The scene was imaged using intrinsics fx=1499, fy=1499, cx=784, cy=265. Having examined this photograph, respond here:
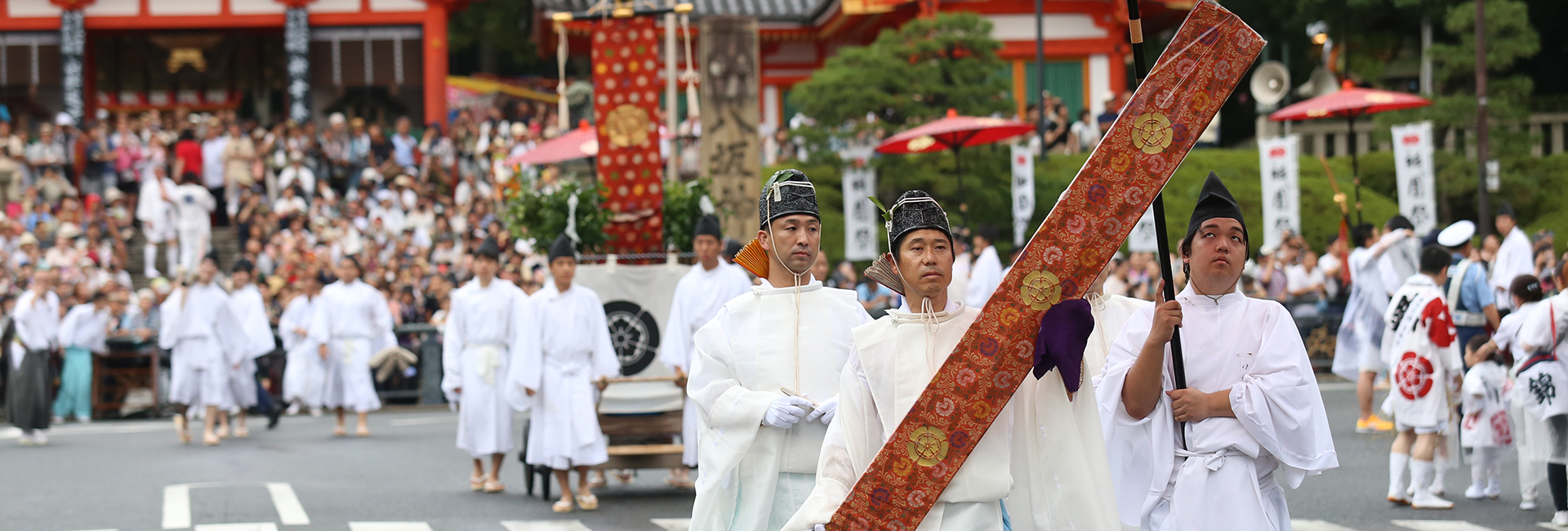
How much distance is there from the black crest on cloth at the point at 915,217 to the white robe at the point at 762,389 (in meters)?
1.11

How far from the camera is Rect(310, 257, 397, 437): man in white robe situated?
14.9 metres

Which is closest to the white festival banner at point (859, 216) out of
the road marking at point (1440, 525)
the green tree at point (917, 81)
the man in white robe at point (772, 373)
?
the green tree at point (917, 81)

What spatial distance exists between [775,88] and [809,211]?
24.8 meters

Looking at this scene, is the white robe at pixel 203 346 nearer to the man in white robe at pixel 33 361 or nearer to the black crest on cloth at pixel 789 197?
the man in white robe at pixel 33 361

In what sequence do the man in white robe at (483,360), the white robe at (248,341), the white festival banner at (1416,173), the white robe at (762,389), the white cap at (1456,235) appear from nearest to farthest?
1. the white robe at (762,389)
2. the man in white robe at (483,360)
3. the white cap at (1456,235)
4. the white robe at (248,341)
5. the white festival banner at (1416,173)

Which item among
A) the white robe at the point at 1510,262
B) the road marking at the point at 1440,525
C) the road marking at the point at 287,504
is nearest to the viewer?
the road marking at the point at 1440,525

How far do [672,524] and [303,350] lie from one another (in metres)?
8.47

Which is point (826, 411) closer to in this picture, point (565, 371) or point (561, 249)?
point (565, 371)

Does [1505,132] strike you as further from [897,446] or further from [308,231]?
[897,446]

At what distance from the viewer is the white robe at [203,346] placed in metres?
13.8

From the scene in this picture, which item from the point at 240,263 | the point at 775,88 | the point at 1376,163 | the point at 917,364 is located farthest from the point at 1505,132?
the point at 917,364

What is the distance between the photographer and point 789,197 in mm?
5277

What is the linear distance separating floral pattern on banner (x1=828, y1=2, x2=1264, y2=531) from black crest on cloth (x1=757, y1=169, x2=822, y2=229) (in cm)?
139

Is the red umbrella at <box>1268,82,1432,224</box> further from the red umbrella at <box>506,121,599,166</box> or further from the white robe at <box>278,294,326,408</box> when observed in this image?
the white robe at <box>278,294,326,408</box>
